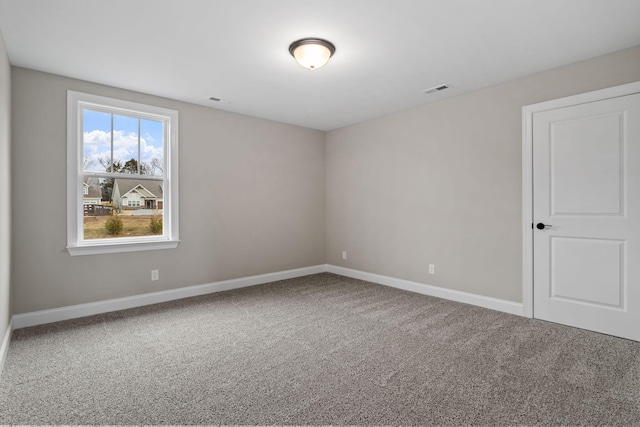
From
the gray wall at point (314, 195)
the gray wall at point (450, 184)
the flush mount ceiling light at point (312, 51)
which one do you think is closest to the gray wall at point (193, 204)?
the gray wall at point (314, 195)

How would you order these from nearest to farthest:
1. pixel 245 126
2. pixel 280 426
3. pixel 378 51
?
pixel 280 426 → pixel 378 51 → pixel 245 126

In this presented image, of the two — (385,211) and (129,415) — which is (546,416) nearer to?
(129,415)

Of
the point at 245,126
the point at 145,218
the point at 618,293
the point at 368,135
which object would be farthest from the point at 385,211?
the point at 145,218

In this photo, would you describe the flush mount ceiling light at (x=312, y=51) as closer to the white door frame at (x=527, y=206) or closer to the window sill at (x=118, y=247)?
the white door frame at (x=527, y=206)

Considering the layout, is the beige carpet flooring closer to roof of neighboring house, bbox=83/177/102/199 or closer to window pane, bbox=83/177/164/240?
window pane, bbox=83/177/164/240

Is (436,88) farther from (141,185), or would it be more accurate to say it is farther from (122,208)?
(122,208)

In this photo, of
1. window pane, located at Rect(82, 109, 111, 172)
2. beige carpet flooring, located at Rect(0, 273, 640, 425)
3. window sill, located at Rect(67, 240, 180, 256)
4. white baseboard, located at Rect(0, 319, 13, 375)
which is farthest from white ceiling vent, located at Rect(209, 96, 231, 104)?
white baseboard, located at Rect(0, 319, 13, 375)

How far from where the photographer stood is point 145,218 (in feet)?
13.5

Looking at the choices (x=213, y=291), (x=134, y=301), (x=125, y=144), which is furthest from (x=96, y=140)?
(x=213, y=291)

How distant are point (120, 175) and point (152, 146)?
0.53 metres

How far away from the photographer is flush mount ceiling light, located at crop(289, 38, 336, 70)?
109 inches

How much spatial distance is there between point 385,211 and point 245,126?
7.96 feet

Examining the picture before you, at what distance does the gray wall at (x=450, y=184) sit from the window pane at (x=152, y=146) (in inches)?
109

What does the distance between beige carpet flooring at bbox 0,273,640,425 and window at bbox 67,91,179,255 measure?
0.88m
